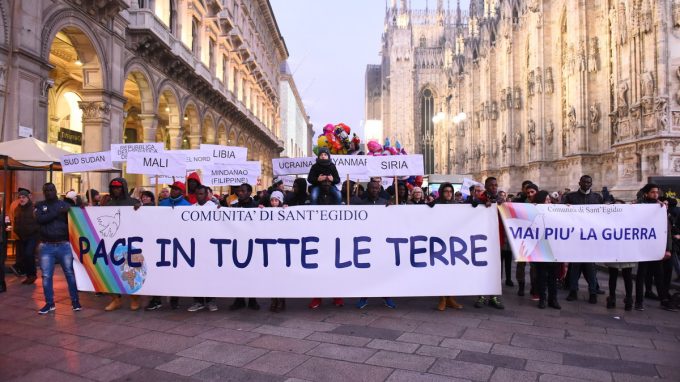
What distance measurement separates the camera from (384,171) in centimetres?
808

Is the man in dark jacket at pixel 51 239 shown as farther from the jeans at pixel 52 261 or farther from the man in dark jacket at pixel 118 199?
the man in dark jacket at pixel 118 199

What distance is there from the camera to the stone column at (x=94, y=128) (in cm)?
1542

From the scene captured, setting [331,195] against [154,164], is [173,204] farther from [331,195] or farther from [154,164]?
[331,195]

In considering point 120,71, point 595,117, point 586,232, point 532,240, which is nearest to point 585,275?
point 586,232

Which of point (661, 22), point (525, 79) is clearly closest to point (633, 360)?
point (661, 22)

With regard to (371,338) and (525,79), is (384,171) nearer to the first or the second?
(371,338)

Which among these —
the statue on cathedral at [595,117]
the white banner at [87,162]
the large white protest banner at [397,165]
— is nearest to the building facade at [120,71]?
the white banner at [87,162]

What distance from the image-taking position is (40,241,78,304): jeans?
22.1 feet

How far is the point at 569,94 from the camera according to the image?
87.3ft

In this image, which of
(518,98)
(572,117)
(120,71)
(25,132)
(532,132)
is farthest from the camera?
(518,98)

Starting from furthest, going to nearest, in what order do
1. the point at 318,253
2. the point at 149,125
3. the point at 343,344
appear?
the point at 149,125
the point at 318,253
the point at 343,344

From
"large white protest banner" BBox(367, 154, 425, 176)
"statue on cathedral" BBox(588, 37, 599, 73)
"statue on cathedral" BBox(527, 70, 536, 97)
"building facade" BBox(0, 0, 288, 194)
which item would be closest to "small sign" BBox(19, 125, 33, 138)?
"building facade" BBox(0, 0, 288, 194)

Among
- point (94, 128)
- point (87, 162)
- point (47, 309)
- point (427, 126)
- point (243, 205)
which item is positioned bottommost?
point (47, 309)

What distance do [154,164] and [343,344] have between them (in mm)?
4855
